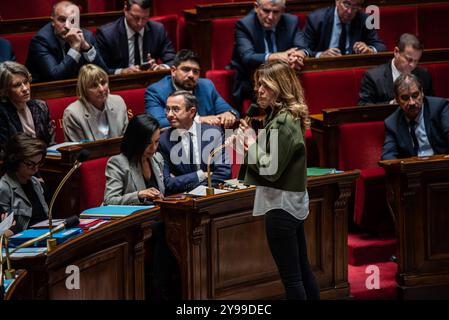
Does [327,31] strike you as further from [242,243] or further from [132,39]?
[242,243]

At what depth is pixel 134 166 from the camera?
2469 millimetres

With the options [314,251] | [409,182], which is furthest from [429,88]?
[314,251]

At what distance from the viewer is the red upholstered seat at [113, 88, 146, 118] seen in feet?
10.1

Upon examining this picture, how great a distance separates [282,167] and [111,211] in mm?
464

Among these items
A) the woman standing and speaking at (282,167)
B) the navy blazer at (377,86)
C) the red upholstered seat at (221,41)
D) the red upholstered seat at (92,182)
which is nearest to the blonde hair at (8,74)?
the red upholstered seat at (92,182)

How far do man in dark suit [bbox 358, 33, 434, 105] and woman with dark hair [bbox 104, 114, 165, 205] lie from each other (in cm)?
100

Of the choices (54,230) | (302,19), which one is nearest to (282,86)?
(54,230)

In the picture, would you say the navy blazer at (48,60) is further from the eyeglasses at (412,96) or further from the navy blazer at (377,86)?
the eyeglasses at (412,96)

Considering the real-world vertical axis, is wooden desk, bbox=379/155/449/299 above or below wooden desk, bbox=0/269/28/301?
below

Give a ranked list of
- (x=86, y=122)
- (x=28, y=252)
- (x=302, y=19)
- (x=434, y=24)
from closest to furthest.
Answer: (x=28, y=252), (x=86, y=122), (x=302, y=19), (x=434, y=24)

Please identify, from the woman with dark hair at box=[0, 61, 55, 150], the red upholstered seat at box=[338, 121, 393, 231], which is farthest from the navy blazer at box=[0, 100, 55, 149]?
the red upholstered seat at box=[338, 121, 393, 231]

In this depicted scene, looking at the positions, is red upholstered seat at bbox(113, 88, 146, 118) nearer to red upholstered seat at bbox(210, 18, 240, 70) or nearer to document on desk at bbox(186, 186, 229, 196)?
red upholstered seat at bbox(210, 18, 240, 70)
